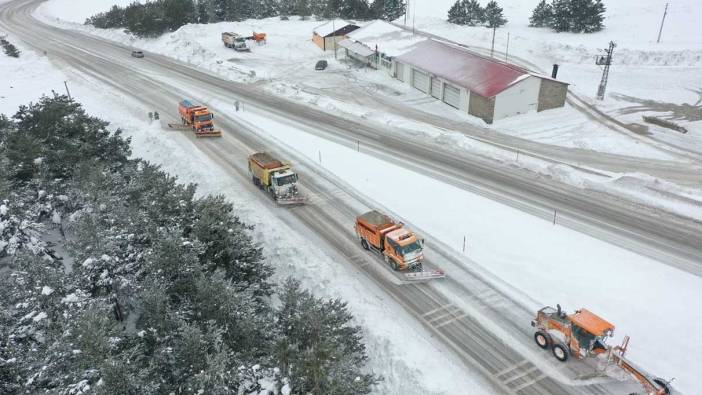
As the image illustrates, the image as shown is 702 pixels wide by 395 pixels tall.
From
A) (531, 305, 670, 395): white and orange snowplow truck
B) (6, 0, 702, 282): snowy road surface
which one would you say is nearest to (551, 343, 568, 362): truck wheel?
(531, 305, 670, 395): white and orange snowplow truck

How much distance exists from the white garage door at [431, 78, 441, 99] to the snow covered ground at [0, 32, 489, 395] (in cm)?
3079

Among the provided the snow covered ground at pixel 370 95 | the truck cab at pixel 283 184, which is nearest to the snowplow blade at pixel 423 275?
the truck cab at pixel 283 184

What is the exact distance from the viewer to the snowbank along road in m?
20.0

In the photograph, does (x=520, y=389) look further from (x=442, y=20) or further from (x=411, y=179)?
(x=442, y=20)

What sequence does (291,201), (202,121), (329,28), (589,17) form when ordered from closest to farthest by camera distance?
1. (291,201)
2. (202,121)
3. (329,28)
4. (589,17)

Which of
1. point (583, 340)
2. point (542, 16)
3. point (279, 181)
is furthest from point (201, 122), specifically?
point (542, 16)

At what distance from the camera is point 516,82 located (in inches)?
1975

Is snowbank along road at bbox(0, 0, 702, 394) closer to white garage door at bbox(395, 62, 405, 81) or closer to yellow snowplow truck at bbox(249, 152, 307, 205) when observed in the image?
yellow snowplow truck at bbox(249, 152, 307, 205)

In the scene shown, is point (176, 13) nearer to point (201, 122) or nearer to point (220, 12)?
point (220, 12)

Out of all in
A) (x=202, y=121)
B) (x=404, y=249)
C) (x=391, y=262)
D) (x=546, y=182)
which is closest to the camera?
(x=404, y=249)

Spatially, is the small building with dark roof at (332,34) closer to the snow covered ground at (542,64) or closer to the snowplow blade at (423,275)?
the snow covered ground at (542,64)

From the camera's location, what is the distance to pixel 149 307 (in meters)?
17.8

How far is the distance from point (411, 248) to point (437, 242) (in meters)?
4.31

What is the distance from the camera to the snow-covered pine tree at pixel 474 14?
329 feet
